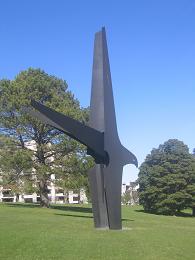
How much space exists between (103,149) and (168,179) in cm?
2936

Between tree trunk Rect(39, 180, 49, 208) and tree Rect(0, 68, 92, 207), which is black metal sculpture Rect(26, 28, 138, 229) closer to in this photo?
tree Rect(0, 68, 92, 207)

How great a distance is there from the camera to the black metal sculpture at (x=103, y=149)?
17172mm

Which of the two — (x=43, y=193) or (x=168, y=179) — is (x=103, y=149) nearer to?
(x=43, y=193)

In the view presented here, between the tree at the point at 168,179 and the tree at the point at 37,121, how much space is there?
14.1 meters

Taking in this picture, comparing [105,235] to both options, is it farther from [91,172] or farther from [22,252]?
[22,252]

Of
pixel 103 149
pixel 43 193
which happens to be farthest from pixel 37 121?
pixel 103 149

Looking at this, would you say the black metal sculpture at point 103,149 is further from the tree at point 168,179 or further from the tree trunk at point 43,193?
the tree at point 168,179

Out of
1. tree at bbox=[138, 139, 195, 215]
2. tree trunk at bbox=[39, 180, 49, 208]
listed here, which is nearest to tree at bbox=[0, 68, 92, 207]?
tree trunk at bbox=[39, 180, 49, 208]

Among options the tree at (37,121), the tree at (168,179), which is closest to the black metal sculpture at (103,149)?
the tree at (37,121)

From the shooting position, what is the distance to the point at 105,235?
15188 mm

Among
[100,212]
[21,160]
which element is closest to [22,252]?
[100,212]

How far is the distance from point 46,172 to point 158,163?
1923 centimetres

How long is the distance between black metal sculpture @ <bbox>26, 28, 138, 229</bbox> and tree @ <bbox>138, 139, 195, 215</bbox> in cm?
2716

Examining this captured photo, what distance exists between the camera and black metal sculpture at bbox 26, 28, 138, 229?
17.2 metres
